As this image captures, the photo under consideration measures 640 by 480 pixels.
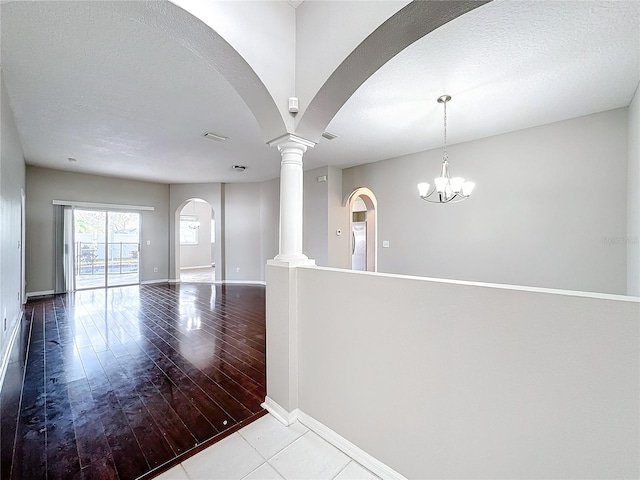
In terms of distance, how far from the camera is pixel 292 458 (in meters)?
1.63

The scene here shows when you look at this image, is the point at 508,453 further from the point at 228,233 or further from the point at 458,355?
the point at 228,233

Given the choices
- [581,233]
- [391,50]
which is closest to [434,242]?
[581,233]

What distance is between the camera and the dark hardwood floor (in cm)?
163

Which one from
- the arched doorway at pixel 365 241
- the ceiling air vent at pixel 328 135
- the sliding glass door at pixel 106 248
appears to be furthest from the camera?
the arched doorway at pixel 365 241

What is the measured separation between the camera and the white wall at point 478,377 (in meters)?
0.90

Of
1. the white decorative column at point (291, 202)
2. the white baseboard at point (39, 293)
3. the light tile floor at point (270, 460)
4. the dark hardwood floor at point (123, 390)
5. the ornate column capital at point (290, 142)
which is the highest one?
the ornate column capital at point (290, 142)

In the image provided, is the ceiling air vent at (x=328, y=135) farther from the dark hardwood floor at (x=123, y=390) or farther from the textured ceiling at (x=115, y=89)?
the dark hardwood floor at (x=123, y=390)

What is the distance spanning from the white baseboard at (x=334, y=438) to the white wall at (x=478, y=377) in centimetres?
4

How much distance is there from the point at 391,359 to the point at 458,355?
1.20 feet

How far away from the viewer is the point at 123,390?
2303mm

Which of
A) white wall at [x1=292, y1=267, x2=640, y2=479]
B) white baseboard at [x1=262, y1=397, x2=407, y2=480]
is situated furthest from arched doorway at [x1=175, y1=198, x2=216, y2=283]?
white wall at [x1=292, y1=267, x2=640, y2=479]

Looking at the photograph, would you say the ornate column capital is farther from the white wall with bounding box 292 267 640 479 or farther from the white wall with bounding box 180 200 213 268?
the white wall with bounding box 180 200 213 268

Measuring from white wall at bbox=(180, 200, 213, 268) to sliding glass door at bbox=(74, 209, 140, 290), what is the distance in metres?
3.32

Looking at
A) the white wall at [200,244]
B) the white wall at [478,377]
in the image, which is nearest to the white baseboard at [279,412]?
the white wall at [478,377]
